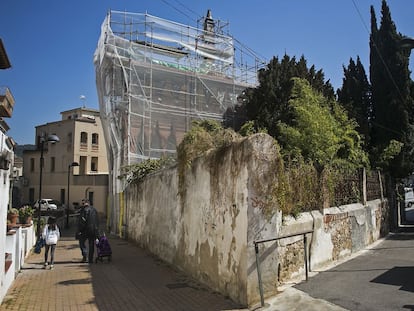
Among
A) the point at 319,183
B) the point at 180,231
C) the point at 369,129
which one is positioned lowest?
the point at 180,231

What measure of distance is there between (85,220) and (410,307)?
8386 millimetres

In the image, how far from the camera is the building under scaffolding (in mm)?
19125

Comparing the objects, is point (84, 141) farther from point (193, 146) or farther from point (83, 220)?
point (193, 146)

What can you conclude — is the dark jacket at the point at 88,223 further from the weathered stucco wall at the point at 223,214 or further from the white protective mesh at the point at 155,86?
the white protective mesh at the point at 155,86

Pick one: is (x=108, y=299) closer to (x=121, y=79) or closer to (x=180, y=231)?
(x=180, y=231)

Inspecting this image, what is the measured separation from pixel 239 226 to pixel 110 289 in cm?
324

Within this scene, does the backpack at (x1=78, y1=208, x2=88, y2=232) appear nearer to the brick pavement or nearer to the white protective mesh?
the brick pavement

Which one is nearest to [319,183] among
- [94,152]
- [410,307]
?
[410,307]

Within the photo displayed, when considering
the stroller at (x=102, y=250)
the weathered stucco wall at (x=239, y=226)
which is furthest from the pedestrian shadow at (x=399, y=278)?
the stroller at (x=102, y=250)

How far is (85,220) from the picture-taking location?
11.0 metres

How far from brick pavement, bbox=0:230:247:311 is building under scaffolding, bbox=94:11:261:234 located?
8.64 m

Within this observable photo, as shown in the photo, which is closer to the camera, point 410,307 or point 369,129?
point 410,307

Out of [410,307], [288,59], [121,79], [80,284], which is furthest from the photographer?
[288,59]

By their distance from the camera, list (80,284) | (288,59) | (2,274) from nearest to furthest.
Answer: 1. (2,274)
2. (80,284)
3. (288,59)
